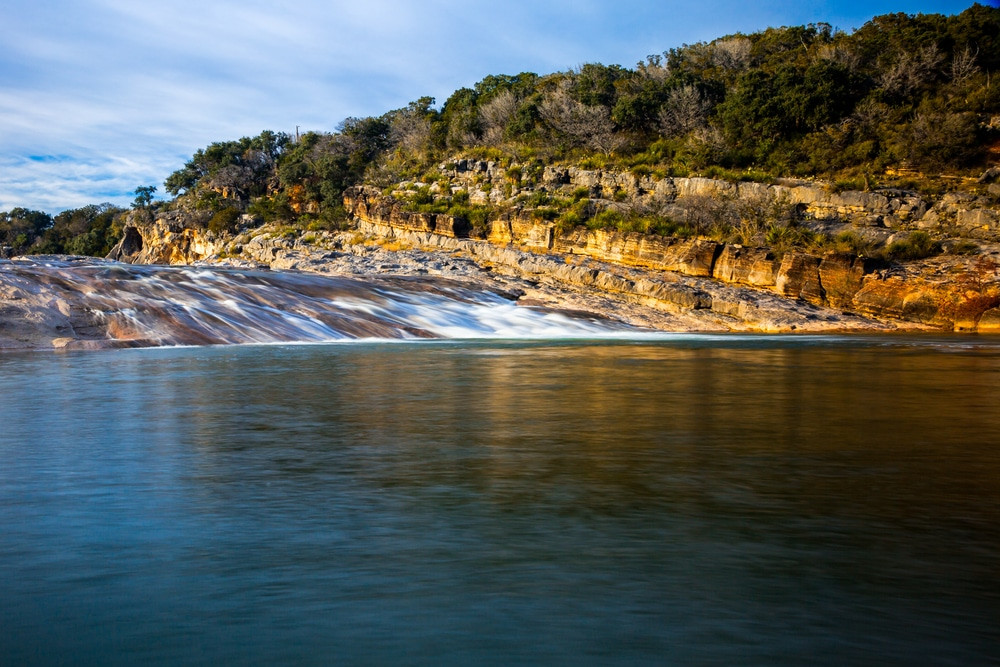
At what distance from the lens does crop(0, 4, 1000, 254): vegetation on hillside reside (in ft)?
109

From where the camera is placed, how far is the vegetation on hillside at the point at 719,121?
33344 millimetres

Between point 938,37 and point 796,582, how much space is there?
1713 inches

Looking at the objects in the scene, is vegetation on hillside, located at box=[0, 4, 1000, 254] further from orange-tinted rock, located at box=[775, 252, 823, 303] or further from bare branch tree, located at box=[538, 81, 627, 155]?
orange-tinted rock, located at box=[775, 252, 823, 303]

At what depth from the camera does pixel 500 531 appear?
396cm

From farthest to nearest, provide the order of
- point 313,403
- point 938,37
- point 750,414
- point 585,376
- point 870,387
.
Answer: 1. point 938,37
2. point 585,376
3. point 870,387
4. point 313,403
5. point 750,414

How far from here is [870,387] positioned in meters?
9.88

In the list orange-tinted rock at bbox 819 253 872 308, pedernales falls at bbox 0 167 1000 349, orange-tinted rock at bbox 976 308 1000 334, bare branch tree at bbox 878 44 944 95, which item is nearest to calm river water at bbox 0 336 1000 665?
pedernales falls at bbox 0 167 1000 349

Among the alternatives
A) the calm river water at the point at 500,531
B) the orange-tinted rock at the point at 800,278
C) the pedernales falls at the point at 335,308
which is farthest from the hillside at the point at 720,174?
the calm river water at the point at 500,531

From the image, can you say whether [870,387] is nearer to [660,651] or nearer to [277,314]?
[660,651]

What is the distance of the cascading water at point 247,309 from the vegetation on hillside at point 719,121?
9.67m

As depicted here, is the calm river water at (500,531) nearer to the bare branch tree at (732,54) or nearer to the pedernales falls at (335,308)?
the pedernales falls at (335,308)

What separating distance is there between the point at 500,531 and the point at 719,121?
3787 cm

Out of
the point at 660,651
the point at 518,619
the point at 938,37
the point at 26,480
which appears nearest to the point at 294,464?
the point at 26,480

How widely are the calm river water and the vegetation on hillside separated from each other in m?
25.2
